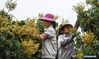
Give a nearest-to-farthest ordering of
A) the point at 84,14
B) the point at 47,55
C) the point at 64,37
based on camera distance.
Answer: the point at 47,55 < the point at 64,37 < the point at 84,14

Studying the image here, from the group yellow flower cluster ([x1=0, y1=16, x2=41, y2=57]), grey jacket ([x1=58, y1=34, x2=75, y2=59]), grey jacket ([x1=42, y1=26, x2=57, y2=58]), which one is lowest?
grey jacket ([x1=58, y1=34, x2=75, y2=59])

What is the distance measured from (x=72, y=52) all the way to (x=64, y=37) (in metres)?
0.28

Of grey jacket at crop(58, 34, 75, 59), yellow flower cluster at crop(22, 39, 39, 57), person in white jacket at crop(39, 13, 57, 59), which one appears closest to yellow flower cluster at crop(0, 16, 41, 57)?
yellow flower cluster at crop(22, 39, 39, 57)

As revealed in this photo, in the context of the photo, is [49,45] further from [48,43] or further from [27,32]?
[27,32]

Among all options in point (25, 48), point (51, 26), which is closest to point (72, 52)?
point (51, 26)

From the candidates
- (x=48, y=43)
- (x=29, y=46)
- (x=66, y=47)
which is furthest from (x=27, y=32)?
(x=66, y=47)

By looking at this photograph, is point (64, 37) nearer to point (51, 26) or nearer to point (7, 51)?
point (51, 26)

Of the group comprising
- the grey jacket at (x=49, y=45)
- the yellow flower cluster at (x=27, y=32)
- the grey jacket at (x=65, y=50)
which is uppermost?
the yellow flower cluster at (x=27, y=32)

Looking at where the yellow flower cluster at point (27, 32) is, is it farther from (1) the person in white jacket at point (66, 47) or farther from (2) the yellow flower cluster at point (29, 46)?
(1) the person in white jacket at point (66, 47)

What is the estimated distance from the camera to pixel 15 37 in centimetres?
314

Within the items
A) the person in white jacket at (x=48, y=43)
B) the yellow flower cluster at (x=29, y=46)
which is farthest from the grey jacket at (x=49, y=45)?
the yellow flower cluster at (x=29, y=46)

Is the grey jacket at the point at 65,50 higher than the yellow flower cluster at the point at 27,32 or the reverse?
the reverse

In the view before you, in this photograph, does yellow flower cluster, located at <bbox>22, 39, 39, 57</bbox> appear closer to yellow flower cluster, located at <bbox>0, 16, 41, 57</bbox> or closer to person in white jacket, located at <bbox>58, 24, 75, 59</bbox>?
yellow flower cluster, located at <bbox>0, 16, 41, 57</bbox>

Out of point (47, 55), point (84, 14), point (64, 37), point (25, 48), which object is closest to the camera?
point (25, 48)
